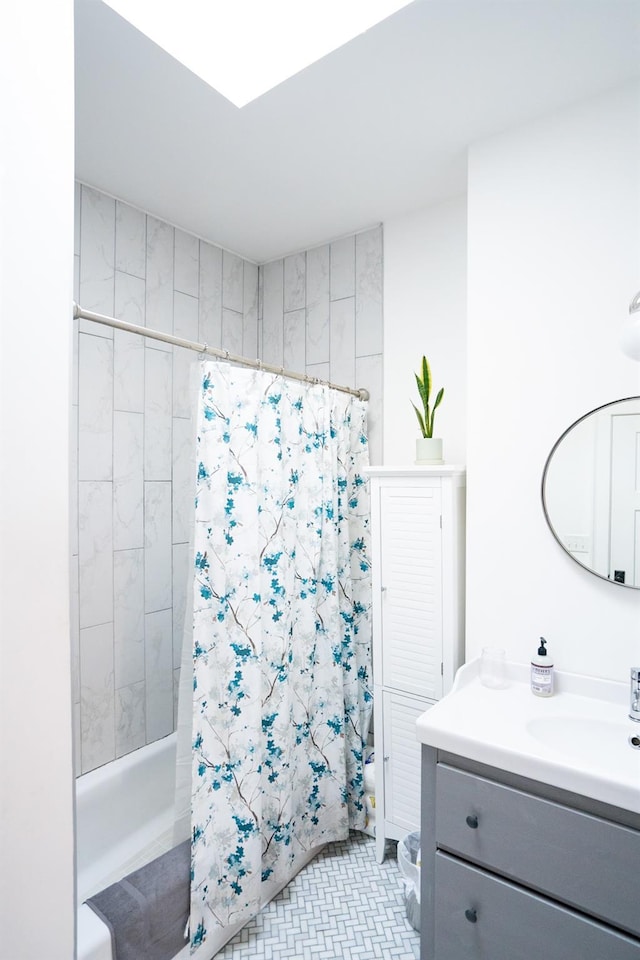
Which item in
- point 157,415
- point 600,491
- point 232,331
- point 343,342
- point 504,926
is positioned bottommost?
point 504,926

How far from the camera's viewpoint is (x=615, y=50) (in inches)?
54.2

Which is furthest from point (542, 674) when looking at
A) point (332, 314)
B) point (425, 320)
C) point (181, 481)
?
point (332, 314)

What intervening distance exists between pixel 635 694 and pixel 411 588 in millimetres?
748

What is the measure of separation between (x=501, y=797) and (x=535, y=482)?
2.99 feet

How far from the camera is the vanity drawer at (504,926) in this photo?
113cm

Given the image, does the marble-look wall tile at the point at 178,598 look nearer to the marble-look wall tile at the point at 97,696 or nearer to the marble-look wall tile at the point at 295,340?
the marble-look wall tile at the point at 97,696

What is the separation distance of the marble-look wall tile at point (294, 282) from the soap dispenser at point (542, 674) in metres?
1.96

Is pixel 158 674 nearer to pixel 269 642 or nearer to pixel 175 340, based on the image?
pixel 269 642

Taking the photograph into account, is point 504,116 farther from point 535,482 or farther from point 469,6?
point 535,482

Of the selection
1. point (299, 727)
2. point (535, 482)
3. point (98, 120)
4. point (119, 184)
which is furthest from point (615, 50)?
point (299, 727)

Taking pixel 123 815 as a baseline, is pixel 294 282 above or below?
above

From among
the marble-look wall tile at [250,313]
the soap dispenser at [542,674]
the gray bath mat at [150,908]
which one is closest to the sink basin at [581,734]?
the soap dispenser at [542,674]

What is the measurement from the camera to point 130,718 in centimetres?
220

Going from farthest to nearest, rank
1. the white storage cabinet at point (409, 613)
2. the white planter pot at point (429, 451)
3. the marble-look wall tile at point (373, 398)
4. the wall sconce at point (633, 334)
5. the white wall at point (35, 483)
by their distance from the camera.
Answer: the marble-look wall tile at point (373, 398), the white planter pot at point (429, 451), the white storage cabinet at point (409, 613), the wall sconce at point (633, 334), the white wall at point (35, 483)
